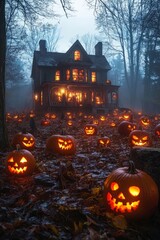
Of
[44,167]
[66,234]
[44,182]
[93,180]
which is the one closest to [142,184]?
[66,234]

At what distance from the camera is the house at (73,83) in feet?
107

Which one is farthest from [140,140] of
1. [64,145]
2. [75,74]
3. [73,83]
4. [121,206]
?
[75,74]

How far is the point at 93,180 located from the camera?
510 cm

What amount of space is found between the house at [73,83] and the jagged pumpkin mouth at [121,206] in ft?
90.9

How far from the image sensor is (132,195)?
3623 mm

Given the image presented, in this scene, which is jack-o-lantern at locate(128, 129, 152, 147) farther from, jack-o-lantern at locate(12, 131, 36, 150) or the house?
the house

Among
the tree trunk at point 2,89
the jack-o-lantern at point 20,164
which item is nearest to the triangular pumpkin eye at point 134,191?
the jack-o-lantern at point 20,164

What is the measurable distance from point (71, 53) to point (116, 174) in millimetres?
33551

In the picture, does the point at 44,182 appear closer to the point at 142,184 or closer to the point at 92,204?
the point at 92,204

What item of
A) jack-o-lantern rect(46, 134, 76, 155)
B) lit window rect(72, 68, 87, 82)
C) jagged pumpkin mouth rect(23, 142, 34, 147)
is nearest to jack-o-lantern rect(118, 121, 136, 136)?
jack-o-lantern rect(46, 134, 76, 155)

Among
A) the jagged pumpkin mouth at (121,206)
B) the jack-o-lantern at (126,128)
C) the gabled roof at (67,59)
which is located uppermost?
the gabled roof at (67,59)

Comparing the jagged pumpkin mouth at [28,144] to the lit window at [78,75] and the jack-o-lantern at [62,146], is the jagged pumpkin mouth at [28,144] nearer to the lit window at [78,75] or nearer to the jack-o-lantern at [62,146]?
the jack-o-lantern at [62,146]

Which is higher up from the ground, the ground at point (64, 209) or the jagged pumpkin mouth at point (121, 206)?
the jagged pumpkin mouth at point (121, 206)

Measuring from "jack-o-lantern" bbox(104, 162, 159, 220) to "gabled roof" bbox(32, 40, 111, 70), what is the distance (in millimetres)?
32496
